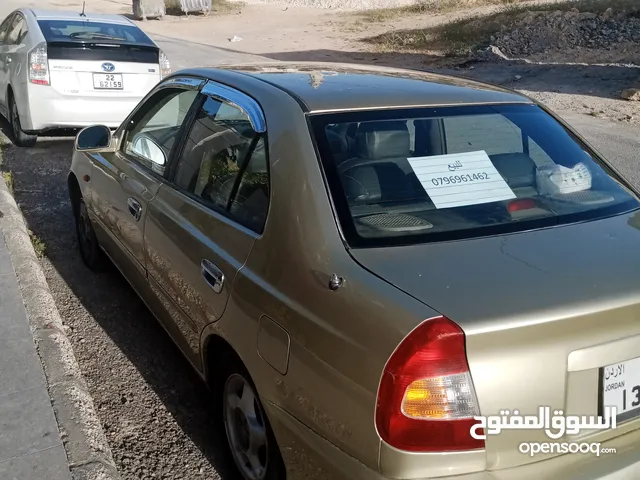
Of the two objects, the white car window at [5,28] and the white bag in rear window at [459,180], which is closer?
the white bag in rear window at [459,180]

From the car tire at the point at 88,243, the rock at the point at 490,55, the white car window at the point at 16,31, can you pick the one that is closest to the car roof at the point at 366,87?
the car tire at the point at 88,243

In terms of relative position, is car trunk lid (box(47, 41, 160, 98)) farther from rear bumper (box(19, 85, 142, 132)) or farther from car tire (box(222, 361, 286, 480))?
car tire (box(222, 361, 286, 480))

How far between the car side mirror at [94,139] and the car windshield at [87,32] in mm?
4413

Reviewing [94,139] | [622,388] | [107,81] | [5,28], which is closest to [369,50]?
[5,28]

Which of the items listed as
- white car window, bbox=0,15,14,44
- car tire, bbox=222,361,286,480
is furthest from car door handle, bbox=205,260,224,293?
white car window, bbox=0,15,14,44

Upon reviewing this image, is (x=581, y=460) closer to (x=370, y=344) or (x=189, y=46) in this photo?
(x=370, y=344)

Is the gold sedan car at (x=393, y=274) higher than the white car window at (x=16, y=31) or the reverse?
the reverse

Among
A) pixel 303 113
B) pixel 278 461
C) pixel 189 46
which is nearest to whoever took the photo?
pixel 278 461

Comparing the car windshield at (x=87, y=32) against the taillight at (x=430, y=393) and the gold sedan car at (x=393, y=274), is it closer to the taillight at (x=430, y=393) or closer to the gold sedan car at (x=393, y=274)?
the gold sedan car at (x=393, y=274)

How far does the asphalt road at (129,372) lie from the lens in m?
3.28

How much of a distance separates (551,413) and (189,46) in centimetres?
2271

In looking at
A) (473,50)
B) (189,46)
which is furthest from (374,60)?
(189,46)

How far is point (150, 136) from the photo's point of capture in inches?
163

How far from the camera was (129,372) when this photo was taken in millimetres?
3996
